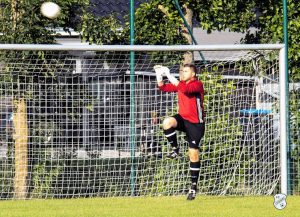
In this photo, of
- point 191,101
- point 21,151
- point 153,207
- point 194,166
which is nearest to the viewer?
point 153,207

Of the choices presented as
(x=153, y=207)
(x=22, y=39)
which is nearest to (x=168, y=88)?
(x=153, y=207)

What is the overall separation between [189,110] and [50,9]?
8.12 ft

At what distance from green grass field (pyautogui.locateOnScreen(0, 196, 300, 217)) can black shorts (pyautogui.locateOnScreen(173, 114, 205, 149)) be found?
73 cm

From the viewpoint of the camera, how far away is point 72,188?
13.9 m

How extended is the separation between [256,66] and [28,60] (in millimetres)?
3052

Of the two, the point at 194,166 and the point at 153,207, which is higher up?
the point at 194,166

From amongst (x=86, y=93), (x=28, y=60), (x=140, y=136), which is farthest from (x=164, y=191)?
(x=28, y=60)

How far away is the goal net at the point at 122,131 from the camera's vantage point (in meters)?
13.9

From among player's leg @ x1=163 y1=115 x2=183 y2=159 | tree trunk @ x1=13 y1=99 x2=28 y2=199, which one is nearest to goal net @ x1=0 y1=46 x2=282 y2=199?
tree trunk @ x1=13 y1=99 x2=28 y2=199

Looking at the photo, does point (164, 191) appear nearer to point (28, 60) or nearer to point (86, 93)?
point (86, 93)

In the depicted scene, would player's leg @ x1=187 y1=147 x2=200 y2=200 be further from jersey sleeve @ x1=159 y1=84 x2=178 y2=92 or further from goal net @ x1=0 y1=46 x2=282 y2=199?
goal net @ x1=0 y1=46 x2=282 y2=199

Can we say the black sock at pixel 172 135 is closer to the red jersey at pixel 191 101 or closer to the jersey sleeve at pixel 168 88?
the red jersey at pixel 191 101

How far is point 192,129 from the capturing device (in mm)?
12586

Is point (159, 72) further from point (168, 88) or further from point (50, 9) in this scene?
point (50, 9)
